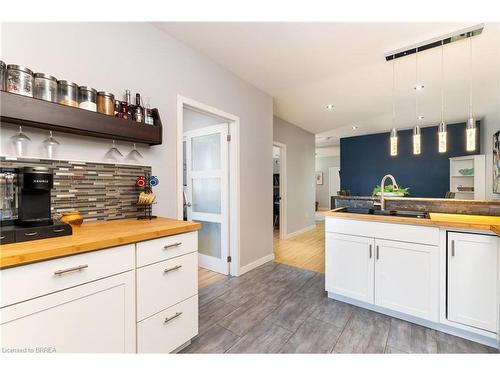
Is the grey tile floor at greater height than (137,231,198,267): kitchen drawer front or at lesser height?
lesser

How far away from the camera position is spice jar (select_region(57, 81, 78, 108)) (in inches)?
53.2

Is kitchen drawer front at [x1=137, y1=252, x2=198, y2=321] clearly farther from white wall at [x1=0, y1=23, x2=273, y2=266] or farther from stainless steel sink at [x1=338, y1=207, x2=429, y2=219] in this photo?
stainless steel sink at [x1=338, y1=207, x2=429, y2=219]

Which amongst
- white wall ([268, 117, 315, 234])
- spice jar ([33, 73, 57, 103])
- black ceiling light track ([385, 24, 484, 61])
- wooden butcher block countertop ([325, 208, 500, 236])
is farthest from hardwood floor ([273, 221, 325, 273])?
spice jar ([33, 73, 57, 103])

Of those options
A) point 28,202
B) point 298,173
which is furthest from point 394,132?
point 298,173

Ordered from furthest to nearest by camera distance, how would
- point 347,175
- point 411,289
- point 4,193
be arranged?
point 347,175 < point 411,289 < point 4,193

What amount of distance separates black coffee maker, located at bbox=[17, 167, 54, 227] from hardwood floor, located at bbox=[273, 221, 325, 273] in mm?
2902

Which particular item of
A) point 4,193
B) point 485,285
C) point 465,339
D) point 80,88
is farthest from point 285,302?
point 80,88

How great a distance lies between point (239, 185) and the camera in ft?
9.46

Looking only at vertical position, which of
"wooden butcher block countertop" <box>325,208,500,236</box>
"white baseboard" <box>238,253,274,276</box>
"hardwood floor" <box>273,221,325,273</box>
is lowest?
"hardwood floor" <box>273,221,325,273</box>

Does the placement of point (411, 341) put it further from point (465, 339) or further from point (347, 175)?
point (347, 175)

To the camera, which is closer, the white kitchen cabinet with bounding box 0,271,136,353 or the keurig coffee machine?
the white kitchen cabinet with bounding box 0,271,136,353

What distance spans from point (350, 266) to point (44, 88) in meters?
2.68

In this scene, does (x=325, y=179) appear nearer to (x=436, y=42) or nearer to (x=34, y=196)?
(x=436, y=42)
